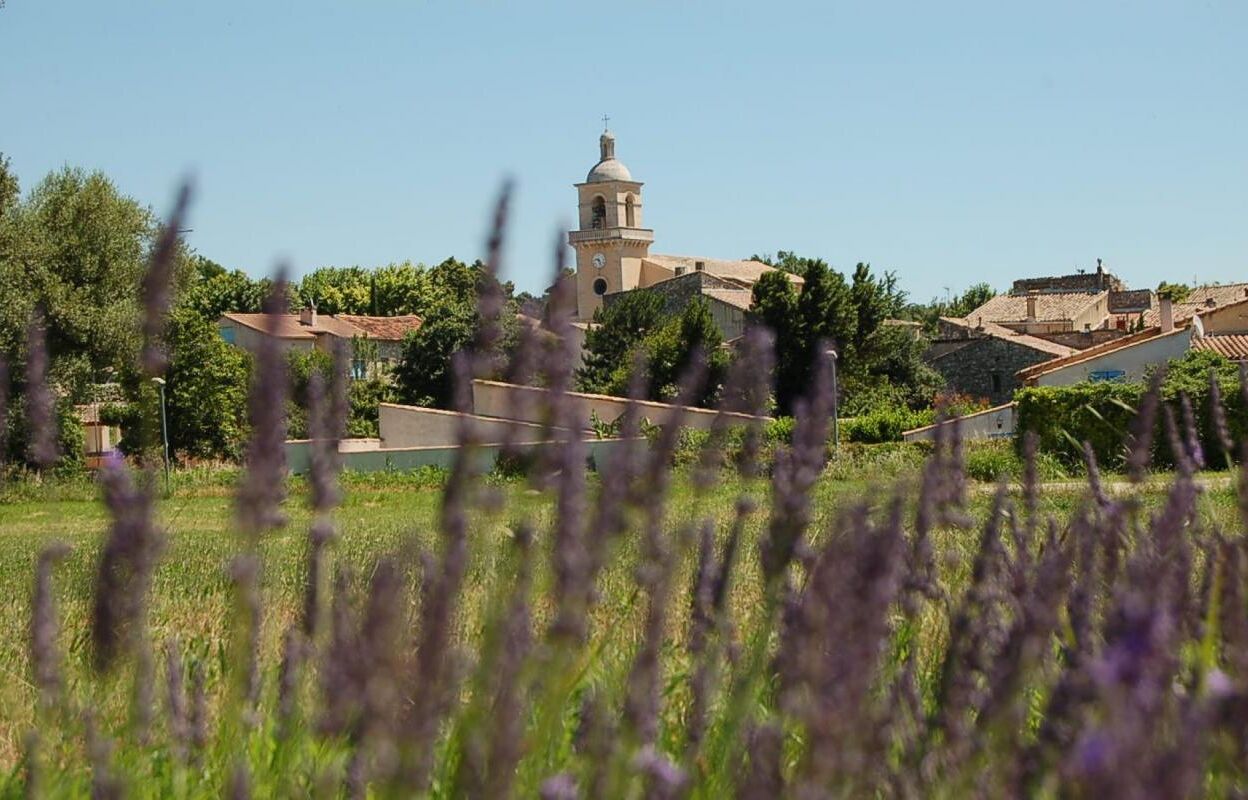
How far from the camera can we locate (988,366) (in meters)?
55.7

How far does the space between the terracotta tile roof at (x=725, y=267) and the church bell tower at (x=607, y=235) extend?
162 cm

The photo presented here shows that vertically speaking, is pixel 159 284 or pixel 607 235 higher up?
pixel 607 235

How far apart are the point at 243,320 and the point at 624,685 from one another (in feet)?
217

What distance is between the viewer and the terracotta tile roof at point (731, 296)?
64.0m

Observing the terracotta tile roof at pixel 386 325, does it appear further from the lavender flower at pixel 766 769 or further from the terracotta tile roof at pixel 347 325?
the lavender flower at pixel 766 769

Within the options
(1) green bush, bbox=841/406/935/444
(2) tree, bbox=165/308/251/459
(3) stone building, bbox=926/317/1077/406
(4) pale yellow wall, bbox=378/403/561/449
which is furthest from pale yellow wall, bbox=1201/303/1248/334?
(2) tree, bbox=165/308/251/459

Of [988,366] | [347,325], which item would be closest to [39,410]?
[988,366]

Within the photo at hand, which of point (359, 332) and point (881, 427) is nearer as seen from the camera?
point (881, 427)

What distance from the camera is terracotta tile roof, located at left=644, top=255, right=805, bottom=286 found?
7638 cm

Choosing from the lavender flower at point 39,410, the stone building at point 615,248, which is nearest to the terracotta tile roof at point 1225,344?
the stone building at point 615,248

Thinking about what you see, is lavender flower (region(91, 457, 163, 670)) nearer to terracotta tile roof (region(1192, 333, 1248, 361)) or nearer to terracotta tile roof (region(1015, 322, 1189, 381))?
terracotta tile roof (region(1192, 333, 1248, 361))

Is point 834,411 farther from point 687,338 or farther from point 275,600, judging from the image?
point 687,338

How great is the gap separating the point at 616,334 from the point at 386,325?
20.6 meters

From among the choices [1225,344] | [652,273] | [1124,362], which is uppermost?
[652,273]
